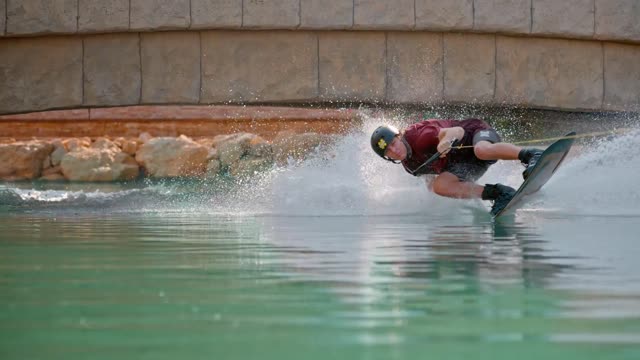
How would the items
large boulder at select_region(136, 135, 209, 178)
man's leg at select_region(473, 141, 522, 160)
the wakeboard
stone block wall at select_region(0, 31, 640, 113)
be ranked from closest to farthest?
the wakeboard < man's leg at select_region(473, 141, 522, 160) < stone block wall at select_region(0, 31, 640, 113) < large boulder at select_region(136, 135, 209, 178)

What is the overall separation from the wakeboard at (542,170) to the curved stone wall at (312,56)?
7.18 metres

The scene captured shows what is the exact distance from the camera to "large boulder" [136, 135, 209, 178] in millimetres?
26172

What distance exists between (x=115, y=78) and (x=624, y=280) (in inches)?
547

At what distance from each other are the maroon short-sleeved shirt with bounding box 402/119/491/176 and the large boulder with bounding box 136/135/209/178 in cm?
1475

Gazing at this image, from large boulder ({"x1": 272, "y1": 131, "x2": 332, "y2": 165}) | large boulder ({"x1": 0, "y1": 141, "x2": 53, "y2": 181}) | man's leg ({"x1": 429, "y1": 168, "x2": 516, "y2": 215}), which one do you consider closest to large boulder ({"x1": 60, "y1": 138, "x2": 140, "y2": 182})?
large boulder ({"x1": 0, "y1": 141, "x2": 53, "y2": 181})

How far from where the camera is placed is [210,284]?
5105 mm

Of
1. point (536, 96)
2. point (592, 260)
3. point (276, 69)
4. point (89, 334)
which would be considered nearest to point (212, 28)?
point (276, 69)

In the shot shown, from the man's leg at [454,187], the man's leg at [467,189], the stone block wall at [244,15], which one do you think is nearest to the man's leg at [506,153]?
the man's leg at [467,189]

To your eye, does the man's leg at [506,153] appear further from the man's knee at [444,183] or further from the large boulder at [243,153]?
the large boulder at [243,153]

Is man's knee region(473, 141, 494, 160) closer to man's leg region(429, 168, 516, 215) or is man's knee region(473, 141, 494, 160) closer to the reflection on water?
man's leg region(429, 168, 516, 215)

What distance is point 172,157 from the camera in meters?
26.2

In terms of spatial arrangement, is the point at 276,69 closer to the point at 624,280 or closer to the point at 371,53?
the point at 371,53

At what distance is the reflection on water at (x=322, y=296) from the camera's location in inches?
138

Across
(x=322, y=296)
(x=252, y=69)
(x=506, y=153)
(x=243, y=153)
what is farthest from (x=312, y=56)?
(x=322, y=296)
